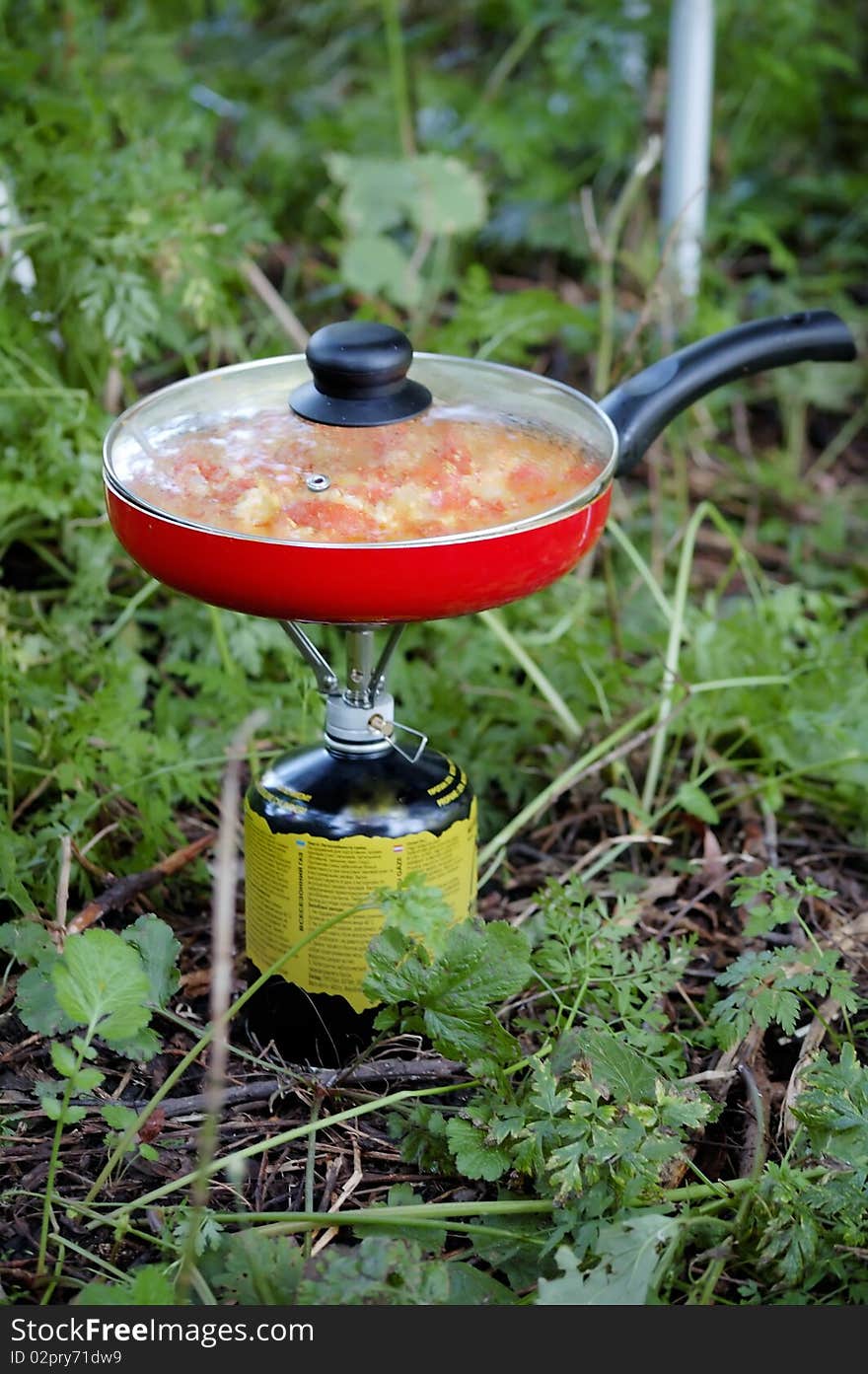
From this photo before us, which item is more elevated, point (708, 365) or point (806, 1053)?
point (708, 365)

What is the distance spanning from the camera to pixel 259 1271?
128 cm

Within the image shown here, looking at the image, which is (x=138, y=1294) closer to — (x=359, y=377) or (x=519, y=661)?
(x=359, y=377)

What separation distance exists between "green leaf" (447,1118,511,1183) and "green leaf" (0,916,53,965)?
49 centimetres

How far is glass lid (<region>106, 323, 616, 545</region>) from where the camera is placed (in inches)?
57.0

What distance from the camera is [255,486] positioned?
1.48 meters

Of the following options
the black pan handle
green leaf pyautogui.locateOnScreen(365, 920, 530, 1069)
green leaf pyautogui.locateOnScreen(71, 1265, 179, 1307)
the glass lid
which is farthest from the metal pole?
green leaf pyautogui.locateOnScreen(71, 1265, 179, 1307)

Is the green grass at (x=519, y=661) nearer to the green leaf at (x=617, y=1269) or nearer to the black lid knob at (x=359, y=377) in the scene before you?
the green leaf at (x=617, y=1269)

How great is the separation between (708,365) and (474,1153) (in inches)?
38.8

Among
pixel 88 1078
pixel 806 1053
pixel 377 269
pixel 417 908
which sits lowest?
pixel 806 1053

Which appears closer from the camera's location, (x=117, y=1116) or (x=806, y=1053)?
(x=117, y=1116)

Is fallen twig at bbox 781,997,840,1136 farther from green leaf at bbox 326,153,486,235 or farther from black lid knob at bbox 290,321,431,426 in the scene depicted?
green leaf at bbox 326,153,486,235

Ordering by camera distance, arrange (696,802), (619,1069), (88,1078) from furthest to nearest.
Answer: (696,802) < (619,1069) < (88,1078)

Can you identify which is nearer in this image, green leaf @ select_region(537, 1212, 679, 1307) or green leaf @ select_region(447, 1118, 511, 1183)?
green leaf @ select_region(537, 1212, 679, 1307)

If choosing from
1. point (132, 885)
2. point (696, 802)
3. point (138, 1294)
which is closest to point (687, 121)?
point (696, 802)
